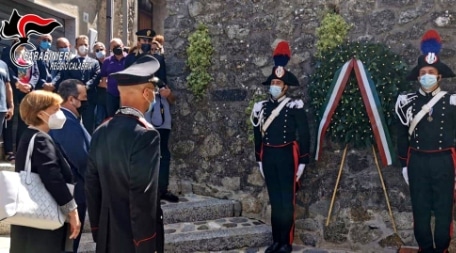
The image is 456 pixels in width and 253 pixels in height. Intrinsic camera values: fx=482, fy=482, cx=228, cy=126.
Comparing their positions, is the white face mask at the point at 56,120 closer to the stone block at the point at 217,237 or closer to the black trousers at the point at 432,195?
the stone block at the point at 217,237

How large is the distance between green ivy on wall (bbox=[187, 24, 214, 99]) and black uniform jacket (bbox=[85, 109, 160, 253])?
331cm

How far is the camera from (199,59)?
6.14 meters

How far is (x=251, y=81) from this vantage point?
582cm

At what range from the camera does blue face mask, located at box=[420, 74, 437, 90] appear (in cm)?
437

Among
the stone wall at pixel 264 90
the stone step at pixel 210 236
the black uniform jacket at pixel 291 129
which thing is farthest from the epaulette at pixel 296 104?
the stone step at pixel 210 236

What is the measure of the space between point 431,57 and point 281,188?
1.91 meters

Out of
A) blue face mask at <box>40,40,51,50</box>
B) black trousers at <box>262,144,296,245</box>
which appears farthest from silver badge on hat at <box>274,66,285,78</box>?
blue face mask at <box>40,40,51,50</box>

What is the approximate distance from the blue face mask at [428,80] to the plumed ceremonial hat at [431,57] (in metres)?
0.07

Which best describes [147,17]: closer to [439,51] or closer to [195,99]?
[195,99]

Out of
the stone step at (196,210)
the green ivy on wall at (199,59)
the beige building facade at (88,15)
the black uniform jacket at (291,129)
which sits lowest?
the stone step at (196,210)

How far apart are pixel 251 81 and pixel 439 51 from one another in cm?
214

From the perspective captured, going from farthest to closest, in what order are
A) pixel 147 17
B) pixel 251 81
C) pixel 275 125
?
pixel 147 17 < pixel 251 81 < pixel 275 125

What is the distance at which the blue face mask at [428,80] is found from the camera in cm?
437

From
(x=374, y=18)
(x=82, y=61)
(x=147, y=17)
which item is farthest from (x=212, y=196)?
(x=147, y=17)
